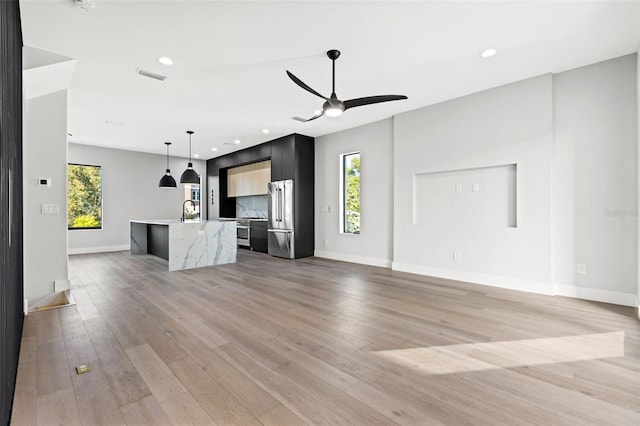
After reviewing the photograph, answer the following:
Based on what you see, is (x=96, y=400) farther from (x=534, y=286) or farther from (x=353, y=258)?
(x=353, y=258)

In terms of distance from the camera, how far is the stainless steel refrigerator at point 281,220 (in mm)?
6852

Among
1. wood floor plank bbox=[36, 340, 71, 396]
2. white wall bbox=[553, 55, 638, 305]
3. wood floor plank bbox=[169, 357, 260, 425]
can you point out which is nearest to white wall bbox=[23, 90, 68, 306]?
wood floor plank bbox=[36, 340, 71, 396]

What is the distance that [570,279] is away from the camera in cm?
371

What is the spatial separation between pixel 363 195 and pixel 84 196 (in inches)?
287

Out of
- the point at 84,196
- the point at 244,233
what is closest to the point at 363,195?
the point at 244,233

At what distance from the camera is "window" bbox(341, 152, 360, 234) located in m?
6.34

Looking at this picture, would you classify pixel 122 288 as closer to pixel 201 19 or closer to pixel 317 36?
pixel 201 19

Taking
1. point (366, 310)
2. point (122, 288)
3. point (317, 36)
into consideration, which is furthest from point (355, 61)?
point (122, 288)

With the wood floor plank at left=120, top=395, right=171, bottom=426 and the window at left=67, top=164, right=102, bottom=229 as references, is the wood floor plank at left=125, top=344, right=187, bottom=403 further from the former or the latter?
the window at left=67, top=164, right=102, bottom=229

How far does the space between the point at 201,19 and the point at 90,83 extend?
2.43 metres

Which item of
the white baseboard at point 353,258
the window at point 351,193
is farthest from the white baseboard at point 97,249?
the window at point 351,193

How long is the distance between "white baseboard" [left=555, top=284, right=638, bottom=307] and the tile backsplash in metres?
6.90

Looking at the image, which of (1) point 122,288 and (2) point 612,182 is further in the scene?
(1) point 122,288

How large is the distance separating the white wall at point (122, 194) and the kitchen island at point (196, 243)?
2148mm
